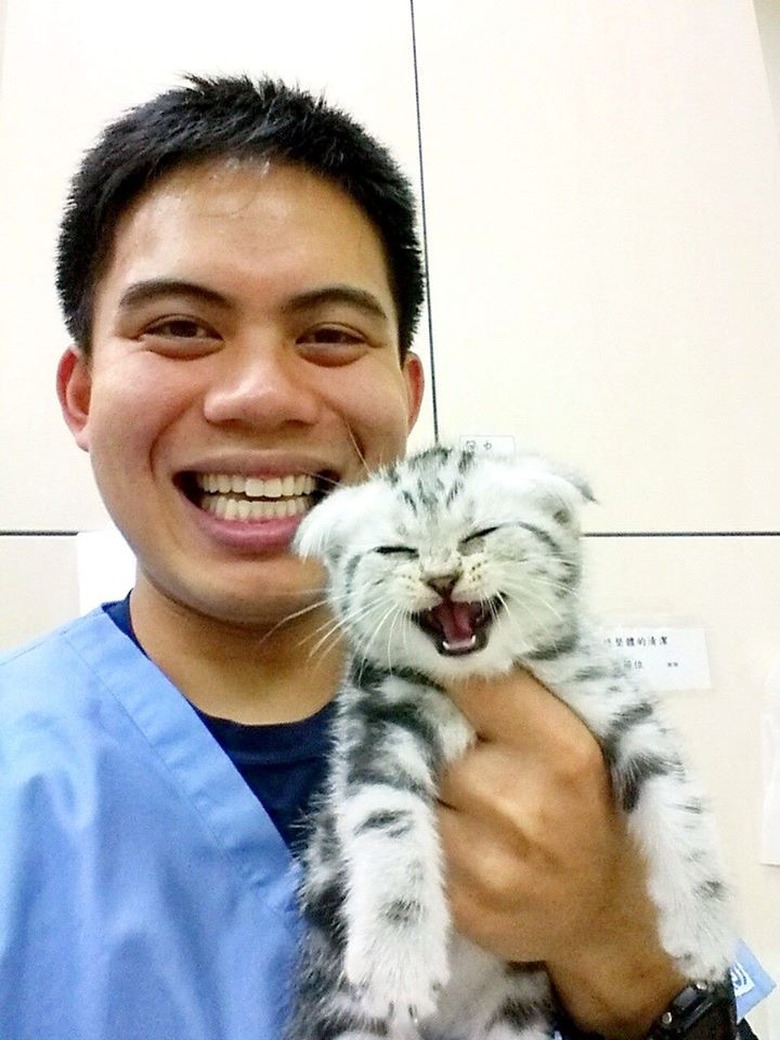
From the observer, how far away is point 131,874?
2.20 ft

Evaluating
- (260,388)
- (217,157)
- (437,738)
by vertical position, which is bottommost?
(437,738)

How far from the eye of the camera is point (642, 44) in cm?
146

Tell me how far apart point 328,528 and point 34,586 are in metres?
0.66

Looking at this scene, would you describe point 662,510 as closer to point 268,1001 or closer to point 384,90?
point 384,90

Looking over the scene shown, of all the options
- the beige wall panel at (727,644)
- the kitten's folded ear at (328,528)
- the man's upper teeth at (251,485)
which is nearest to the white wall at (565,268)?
the beige wall panel at (727,644)

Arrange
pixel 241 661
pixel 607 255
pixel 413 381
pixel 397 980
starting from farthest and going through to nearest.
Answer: pixel 607 255, pixel 413 381, pixel 241 661, pixel 397 980

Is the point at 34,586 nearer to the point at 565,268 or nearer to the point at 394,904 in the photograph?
the point at 394,904

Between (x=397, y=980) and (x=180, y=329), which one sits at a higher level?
(x=180, y=329)

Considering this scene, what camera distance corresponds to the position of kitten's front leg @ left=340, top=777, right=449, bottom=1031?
541 mm

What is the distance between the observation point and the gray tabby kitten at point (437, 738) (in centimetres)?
57

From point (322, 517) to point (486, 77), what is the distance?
3.41 feet

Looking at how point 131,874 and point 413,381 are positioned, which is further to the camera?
point 413,381

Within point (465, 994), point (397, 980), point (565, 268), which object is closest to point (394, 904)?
point (397, 980)

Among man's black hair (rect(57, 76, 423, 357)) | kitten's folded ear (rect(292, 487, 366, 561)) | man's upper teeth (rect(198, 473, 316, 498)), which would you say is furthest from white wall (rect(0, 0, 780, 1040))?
kitten's folded ear (rect(292, 487, 366, 561))
